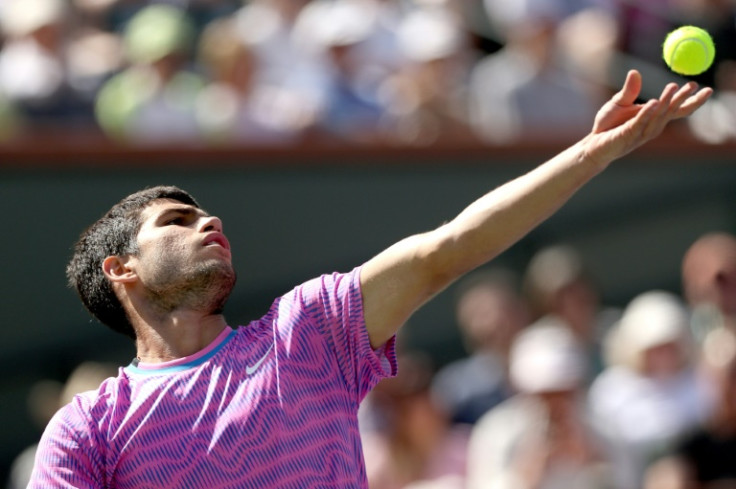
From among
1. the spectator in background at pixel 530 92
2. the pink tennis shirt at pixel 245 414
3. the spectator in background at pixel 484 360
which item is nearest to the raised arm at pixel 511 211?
the pink tennis shirt at pixel 245 414

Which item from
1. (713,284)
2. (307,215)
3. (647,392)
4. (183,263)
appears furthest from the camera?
(307,215)

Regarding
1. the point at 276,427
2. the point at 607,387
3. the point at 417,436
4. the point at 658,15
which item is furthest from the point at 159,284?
the point at 658,15

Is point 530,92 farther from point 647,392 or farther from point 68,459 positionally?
point 68,459

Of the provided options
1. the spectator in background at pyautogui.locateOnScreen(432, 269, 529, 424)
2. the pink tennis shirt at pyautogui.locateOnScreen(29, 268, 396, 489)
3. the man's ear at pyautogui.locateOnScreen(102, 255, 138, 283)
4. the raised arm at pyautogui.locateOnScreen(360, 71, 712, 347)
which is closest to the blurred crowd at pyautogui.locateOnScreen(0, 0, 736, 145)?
the spectator in background at pyautogui.locateOnScreen(432, 269, 529, 424)

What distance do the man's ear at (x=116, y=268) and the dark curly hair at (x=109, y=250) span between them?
16 millimetres

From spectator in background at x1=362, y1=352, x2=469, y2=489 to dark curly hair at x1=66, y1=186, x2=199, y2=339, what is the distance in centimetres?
277

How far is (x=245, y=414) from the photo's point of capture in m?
3.32

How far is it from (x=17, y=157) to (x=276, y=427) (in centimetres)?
496

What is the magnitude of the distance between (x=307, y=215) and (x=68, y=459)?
4.96 m

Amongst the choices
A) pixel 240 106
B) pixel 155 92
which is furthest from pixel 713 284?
pixel 155 92

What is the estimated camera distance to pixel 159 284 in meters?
3.61

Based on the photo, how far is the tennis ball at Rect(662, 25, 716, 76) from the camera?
363 centimetres

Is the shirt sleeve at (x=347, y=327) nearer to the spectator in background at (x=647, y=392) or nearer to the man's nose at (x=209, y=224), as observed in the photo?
the man's nose at (x=209, y=224)

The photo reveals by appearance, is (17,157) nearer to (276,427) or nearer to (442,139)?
(442,139)
